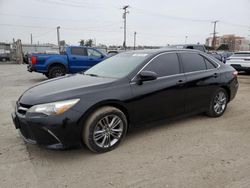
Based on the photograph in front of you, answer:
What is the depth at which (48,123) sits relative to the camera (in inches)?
118

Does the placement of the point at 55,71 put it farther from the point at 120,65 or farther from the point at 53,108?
the point at 53,108

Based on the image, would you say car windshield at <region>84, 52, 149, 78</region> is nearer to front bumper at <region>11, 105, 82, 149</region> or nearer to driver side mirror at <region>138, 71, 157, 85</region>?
driver side mirror at <region>138, 71, 157, 85</region>

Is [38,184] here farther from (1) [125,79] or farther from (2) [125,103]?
(1) [125,79]

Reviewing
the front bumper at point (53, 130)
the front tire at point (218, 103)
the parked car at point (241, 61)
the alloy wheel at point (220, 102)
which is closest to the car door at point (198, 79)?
the front tire at point (218, 103)

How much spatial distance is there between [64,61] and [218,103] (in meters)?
7.96

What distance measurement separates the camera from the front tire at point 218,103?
16.3 feet

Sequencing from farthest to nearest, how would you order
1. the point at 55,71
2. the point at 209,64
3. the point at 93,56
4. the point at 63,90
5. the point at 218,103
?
the point at 93,56 < the point at 55,71 < the point at 218,103 < the point at 209,64 < the point at 63,90

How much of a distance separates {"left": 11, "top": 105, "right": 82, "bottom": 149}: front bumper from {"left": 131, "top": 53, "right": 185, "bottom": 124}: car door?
3.48 ft

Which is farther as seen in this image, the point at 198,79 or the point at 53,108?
the point at 198,79

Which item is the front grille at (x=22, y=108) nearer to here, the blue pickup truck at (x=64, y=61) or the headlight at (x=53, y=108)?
the headlight at (x=53, y=108)

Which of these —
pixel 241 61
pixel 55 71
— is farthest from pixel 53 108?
pixel 241 61

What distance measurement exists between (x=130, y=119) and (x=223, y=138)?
5.45 ft

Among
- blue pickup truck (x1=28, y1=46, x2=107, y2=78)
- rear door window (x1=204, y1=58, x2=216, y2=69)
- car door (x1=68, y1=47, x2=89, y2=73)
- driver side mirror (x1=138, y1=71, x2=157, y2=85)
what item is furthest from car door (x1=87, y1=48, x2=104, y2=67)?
driver side mirror (x1=138, y1=71, x2=157, y2=85)

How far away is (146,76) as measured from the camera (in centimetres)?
368
